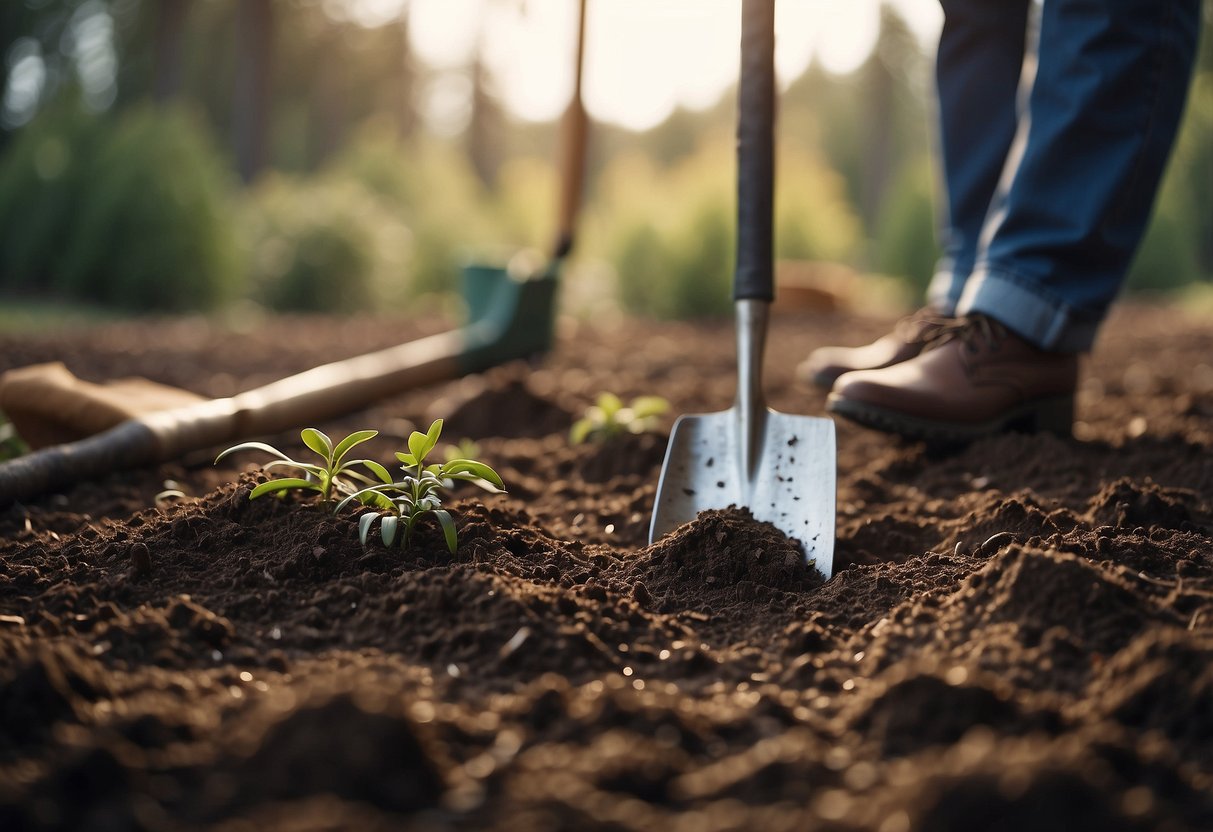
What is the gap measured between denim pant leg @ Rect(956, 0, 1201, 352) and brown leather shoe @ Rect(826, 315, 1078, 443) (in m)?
0.06

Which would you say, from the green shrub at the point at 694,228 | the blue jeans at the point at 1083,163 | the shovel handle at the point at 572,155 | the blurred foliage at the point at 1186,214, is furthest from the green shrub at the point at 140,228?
the blurred foliage at the point at 1186,214

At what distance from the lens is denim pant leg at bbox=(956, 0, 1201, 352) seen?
2.06 m

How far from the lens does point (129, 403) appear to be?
2217mm

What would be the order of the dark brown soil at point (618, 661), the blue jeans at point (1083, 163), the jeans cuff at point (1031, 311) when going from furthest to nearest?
the jeans cuff at point (1031, 311)
the blue jeans at point (1083, 163)
the dark brown soil at point (618, 661)

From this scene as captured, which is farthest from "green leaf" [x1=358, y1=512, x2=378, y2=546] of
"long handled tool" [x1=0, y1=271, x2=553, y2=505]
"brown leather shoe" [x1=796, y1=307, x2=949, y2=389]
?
"brown leather shoe" [x1=796, y1=307, x2=949, y2=389]

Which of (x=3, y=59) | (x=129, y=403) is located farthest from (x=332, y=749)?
(x=3, y=59)

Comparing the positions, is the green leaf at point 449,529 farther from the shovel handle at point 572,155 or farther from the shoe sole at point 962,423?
the shovel handle at point 572,155

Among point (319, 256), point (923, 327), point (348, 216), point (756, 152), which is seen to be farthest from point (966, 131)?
point (348, 216)

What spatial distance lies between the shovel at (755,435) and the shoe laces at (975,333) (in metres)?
0.60

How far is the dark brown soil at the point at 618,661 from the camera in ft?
2.63

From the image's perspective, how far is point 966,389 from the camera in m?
2.18

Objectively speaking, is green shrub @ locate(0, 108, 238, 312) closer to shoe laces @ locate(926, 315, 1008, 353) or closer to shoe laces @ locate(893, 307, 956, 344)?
shoe laces @ locate(893, 307, 956, 344)

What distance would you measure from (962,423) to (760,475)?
704 millimetres

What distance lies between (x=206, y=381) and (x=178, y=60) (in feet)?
42.3
